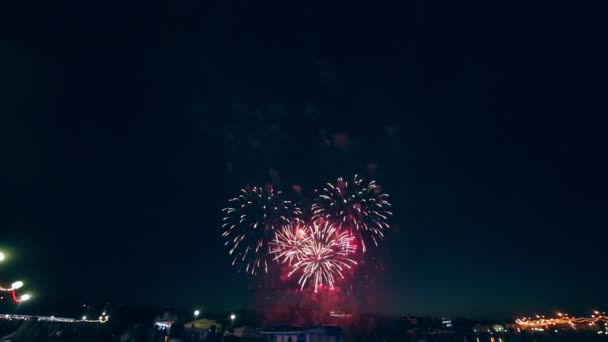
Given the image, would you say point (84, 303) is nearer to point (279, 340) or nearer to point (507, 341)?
point (279, 340)

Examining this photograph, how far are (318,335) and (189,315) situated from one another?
8217 centimetres

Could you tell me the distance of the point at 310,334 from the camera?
121ft

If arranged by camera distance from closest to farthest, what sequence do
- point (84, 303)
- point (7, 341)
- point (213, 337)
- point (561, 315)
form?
1. point (7, 341)
2. point (213, 337)
3. point (84, 303)
4. point (561, 315)

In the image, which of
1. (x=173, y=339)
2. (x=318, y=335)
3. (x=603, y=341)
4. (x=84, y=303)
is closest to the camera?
(x=173, y=339)

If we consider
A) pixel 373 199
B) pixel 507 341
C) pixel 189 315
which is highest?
pixel 373 199

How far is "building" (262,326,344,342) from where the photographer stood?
120ft

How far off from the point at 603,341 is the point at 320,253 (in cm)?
4376

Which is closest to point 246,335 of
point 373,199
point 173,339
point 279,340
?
point 279,340

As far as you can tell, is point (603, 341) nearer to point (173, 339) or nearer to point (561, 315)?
point (173, 339)

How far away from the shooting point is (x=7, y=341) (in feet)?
67.1

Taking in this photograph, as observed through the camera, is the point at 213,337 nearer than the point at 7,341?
No

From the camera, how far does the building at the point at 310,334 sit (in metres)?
36.7

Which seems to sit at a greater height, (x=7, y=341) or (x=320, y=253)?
(x=320, y=253)

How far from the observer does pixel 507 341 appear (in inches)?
2031
